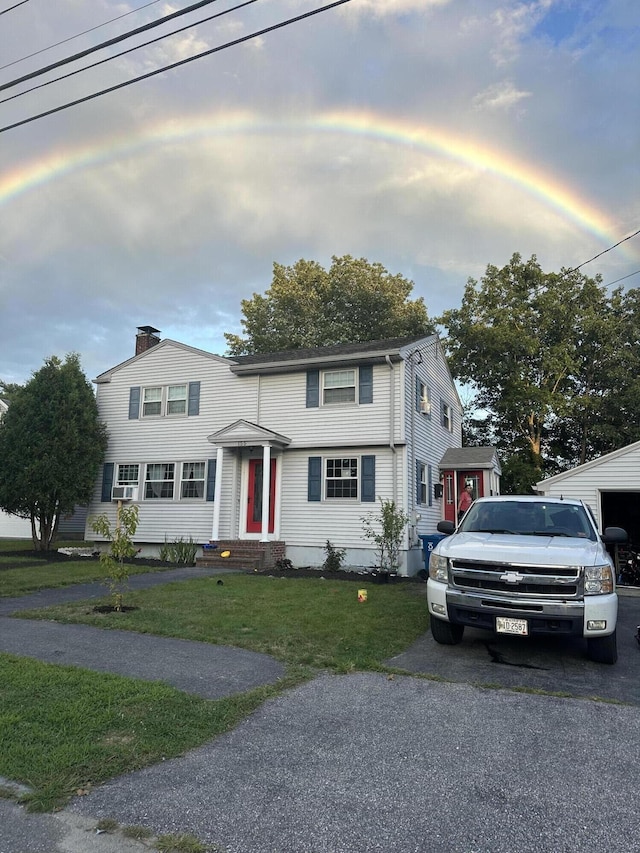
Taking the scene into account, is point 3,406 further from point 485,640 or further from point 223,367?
point 485,640

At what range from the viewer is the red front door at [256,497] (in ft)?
51.4

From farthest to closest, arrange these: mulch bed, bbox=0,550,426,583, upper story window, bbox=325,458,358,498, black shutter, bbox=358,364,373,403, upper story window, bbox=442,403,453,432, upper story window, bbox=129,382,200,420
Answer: upper story window, bbox=442,403,453,432 → upper story window, bbox=129,382,200,420 → black shutter, bbox=358,364,373,403 → upper story window, bbox=325,458,358,498 → mulch bed, bbox=0,550,426,583

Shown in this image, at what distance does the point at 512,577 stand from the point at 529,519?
158 centimetres

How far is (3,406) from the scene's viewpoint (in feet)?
82.1

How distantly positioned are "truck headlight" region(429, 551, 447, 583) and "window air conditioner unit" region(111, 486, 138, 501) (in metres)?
12.9

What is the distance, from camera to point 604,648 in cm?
570

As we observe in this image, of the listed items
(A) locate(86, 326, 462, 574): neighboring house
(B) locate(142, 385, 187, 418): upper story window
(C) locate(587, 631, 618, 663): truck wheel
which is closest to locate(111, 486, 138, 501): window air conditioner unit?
(A) locate(86, 326, 462, 574): neighboring house

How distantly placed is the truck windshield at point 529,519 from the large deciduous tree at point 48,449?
13099 mm

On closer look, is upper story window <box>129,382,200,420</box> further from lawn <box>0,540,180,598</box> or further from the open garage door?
the open garage door

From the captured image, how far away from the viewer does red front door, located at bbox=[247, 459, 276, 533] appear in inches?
617

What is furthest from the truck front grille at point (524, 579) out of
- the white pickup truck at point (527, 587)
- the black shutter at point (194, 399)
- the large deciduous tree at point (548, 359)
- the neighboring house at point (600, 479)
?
the large deciduous tree at point (548, 359)

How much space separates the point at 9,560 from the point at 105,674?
11392 millimetres

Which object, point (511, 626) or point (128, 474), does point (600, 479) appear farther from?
point (128, 474)

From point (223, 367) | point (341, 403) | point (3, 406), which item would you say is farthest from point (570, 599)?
point (3, 406)
